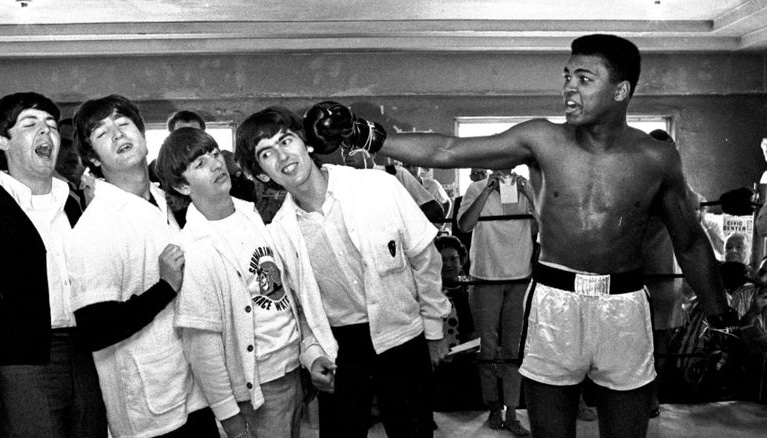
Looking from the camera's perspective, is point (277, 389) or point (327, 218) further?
point (327, 218)

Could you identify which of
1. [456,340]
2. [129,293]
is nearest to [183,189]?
[129,293]

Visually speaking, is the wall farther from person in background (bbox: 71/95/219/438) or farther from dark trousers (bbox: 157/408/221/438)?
dark trousers (bbox: 157/408/221/438)

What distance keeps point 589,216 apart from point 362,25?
4.71 m

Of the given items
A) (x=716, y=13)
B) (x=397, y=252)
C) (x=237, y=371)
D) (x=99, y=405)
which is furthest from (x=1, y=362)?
(x=716, y=13)

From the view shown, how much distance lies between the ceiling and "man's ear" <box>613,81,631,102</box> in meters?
3.79

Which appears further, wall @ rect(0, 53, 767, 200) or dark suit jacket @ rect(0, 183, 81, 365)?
wall @ rect(0, 53, 767, 200)

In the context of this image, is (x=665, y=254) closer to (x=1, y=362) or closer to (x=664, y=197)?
(x=664, y=197)

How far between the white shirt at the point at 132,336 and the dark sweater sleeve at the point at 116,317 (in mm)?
38

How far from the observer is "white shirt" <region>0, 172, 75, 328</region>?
2176 millimetres

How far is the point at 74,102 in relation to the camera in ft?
23.4

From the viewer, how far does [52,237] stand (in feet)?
7.28

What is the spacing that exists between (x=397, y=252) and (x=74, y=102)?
19.2 ft

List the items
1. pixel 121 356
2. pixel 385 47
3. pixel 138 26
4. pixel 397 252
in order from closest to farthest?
pixel 121 356 < pixel 397 252 < pixel 138 26 < pixel 385 47

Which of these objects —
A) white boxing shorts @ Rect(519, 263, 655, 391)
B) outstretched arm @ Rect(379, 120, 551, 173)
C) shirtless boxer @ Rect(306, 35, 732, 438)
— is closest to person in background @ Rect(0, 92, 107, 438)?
shirtless boxer @ Rect(306, 35, 732, 438)
